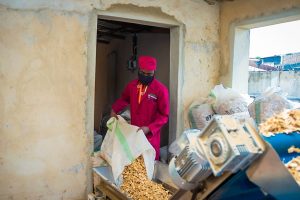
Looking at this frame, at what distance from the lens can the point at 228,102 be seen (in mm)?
3000

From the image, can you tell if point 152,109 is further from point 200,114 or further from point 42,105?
point 42,105

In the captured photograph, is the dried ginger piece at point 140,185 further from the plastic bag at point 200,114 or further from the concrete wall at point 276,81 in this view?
the concrete wall at point 276,81

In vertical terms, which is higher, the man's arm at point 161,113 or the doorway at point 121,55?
the doorway at point 121,55

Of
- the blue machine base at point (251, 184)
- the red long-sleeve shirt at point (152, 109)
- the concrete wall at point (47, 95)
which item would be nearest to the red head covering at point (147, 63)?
the red long-sleeve shirt at point (152, 109)

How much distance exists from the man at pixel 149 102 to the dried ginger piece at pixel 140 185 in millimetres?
430

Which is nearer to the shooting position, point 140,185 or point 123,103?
point 140,185

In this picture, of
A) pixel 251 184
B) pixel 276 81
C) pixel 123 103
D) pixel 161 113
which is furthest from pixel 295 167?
pixel 276 81

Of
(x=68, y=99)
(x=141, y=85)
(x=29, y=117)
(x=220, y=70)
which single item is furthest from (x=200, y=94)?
(x=29, y=117)

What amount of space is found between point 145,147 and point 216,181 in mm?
1798

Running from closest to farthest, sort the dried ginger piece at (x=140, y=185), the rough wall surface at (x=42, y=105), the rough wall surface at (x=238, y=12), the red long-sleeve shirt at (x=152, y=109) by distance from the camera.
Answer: the dried ginger piece at (x=140, y=185), the rough wall surface at (x=42, y=105), the rough wall surface at (x=238, y=12), the red long-sleeve shirt at (x=152, y=109)

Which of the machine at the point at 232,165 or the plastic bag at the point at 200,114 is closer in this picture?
the machine at the point at 232,165

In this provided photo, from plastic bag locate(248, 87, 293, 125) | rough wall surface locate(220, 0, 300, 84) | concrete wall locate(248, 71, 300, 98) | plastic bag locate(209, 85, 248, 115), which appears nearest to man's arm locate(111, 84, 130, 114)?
plastic bag locate(209, 85, 248, 115)

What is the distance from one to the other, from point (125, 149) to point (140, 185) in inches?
14.4

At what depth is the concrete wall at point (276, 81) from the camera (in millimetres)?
4086
